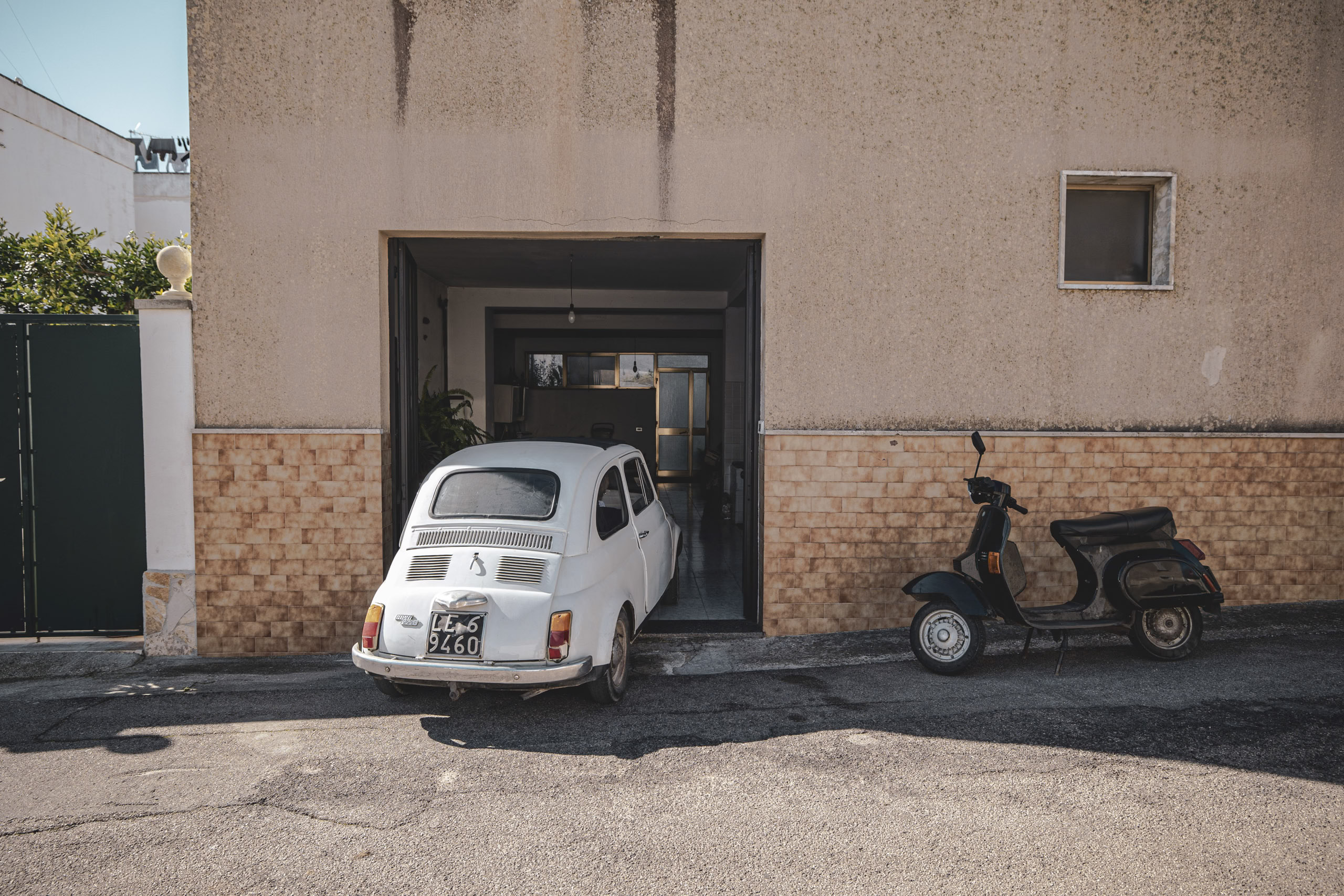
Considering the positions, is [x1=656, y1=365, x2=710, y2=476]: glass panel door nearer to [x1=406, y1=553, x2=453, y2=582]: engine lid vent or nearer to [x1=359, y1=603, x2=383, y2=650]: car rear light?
[x1=406, y1=553, x2=453, y2=582]: engine lid vent

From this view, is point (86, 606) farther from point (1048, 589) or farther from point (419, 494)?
point (1048, 589)

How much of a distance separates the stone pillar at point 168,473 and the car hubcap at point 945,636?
5810 mm

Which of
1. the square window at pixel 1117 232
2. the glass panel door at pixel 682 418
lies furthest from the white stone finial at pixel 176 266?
the glass panel door at pixel 682 418

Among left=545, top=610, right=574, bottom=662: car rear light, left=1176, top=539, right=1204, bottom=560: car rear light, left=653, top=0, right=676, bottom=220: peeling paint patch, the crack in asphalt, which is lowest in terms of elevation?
the crack in asphalt

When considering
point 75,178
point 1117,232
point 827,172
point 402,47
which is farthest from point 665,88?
point 75,178

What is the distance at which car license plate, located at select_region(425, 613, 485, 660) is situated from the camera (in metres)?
4.94

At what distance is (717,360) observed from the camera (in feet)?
59.3

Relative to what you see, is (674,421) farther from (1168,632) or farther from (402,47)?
(1168,632)

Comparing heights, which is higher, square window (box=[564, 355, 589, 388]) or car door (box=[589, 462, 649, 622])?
square window (box=[564, 355, 589, 388])

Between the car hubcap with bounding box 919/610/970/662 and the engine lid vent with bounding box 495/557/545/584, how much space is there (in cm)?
281

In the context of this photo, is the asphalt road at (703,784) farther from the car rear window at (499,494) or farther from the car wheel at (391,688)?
the car rear window at (499,494)

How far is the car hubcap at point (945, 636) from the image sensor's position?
602 cm

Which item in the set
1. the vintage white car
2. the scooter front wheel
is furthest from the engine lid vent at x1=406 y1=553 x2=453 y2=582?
the scooter front wheel

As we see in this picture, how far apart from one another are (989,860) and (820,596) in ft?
11.9
